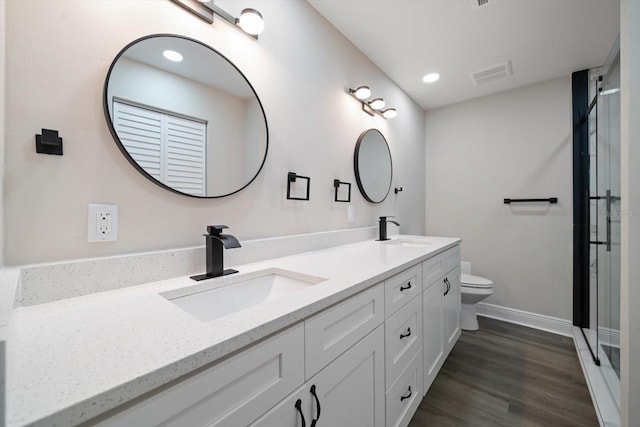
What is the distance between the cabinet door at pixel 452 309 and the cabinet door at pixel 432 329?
10cm

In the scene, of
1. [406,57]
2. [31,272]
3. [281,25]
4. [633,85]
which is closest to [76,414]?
[31,272]

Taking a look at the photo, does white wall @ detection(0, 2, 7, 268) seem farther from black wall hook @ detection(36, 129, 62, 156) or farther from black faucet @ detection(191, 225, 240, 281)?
black faucet @ detection(191, 225, 240, 281)

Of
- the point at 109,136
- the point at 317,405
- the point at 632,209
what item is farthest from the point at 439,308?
the point at 109,136

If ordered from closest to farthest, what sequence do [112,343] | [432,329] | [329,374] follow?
[112,343]
[329,374]
[432,329]

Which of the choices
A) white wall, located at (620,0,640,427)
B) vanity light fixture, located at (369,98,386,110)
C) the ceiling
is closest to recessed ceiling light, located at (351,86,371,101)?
vanity light fixture, located at (369,98,386,110)

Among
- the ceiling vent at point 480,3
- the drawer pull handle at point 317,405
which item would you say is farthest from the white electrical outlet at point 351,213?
the ceiling vent at point 480,3

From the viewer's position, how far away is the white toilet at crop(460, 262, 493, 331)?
226cm

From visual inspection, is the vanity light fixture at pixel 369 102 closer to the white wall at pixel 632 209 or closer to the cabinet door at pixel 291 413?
the white wall at pixel 632 209

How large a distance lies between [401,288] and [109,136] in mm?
1269

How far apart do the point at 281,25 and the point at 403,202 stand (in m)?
1.93

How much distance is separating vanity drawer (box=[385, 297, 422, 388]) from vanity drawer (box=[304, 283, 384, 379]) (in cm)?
14

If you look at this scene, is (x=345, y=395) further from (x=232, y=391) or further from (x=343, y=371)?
(x=232, y=391)

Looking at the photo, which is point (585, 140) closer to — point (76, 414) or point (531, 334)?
point (531, 334)

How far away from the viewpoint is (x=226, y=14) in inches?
44.7
